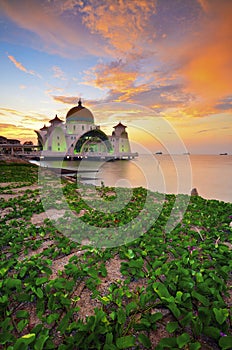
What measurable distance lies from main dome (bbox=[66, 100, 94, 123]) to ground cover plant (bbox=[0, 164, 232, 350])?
6203 centimetres

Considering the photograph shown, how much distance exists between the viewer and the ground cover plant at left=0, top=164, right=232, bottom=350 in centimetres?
148

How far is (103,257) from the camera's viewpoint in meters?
2.86

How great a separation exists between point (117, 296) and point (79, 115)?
6484 centimetres

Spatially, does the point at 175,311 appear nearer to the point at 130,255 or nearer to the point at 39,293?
the point at 130,255

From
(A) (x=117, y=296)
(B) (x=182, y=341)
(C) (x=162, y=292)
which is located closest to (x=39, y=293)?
(A) (x=117, y=296)

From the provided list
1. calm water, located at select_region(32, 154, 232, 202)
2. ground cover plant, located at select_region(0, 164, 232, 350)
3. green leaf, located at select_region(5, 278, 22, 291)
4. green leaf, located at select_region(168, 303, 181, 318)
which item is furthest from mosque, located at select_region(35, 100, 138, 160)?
green leaf, located at select_region(168, 303, 181, 318)

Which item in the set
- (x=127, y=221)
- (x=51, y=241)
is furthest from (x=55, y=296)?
(x=127, y=221)

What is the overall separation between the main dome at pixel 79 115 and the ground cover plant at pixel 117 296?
204 ft

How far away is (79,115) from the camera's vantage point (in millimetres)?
62312

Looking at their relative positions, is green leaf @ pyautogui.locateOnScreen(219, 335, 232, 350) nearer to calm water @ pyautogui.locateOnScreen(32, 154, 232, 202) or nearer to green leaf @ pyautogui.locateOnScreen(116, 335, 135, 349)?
green leaf @ pyautogui.locateOnScreen(116, 335, 135, 349)

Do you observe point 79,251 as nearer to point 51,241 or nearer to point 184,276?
point 51,241

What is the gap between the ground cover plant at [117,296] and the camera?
1.48 metres

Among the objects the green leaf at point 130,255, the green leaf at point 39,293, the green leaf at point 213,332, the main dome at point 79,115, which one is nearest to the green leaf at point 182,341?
the green leaf at point 213,332

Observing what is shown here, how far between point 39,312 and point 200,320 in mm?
1402
